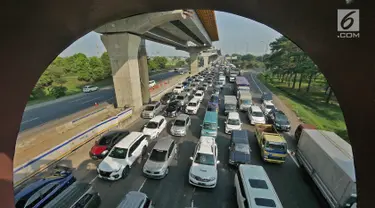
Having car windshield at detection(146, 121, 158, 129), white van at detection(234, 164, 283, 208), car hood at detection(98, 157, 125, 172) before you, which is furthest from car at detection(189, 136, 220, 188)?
car windshield at detection(146, 121, 158, 129)

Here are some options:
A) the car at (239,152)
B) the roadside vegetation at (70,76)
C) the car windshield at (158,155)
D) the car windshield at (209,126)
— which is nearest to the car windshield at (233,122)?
the car windshield at (209,126)

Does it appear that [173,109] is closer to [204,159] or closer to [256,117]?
[256,117]

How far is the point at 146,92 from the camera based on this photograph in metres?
23.4

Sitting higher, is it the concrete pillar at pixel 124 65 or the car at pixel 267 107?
the concrete pillar at pixel 124 65

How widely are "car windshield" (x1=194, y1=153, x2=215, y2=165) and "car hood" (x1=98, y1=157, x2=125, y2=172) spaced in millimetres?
4035

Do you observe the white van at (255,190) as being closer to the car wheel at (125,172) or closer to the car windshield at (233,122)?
the car wheel at (125,172)

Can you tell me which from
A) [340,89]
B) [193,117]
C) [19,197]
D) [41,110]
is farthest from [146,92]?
[340,89]

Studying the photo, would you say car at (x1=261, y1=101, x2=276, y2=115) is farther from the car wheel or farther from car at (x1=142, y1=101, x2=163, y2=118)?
the car wheel

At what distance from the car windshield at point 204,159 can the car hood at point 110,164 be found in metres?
4.04

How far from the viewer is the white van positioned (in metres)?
6.31

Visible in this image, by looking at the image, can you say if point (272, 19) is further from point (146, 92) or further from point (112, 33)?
point (146, 92)

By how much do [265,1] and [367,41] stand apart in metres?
1.38

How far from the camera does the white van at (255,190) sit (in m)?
6.31

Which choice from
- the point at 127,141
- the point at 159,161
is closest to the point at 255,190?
the point at 159,161
